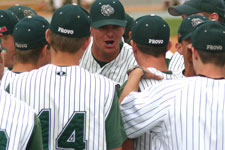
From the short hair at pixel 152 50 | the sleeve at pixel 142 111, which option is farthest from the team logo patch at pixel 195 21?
the sleeve at pixel 142 111

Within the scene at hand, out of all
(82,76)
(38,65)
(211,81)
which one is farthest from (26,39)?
(211,81)

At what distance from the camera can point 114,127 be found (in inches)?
113

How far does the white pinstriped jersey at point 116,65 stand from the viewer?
4445 mm

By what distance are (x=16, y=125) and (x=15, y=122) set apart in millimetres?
18

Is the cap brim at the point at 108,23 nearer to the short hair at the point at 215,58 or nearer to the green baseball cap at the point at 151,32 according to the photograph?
the green baseball cap at the point at 151,32

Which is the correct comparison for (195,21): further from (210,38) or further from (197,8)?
(197,8)

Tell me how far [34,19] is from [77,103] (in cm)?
127

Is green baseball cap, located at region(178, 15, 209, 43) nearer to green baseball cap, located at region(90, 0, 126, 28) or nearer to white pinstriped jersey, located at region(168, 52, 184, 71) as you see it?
green baseball cap, located at region(90, 0, 126, 28)

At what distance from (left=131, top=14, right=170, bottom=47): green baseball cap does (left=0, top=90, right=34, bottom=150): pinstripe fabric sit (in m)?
1.34

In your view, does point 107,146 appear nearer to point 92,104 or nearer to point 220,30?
point 92,104

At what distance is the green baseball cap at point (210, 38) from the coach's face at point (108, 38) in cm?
144

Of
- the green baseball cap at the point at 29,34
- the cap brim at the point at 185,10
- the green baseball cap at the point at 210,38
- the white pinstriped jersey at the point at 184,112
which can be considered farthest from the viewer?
the cap brim at the point at 185,10

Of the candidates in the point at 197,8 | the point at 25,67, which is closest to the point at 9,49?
the point at 25,67

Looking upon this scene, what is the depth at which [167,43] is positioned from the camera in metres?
3.49
